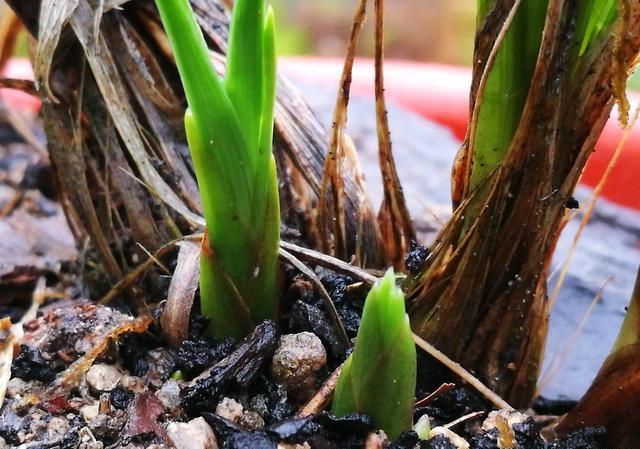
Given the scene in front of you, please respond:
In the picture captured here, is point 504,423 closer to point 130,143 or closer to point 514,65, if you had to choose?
point 514,65

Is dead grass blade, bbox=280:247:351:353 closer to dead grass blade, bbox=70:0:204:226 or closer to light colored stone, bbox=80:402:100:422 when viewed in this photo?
dead grass blade, bbox=70:0:204:226

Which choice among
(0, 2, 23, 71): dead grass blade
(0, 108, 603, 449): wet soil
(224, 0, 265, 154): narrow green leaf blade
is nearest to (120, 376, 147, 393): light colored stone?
(0, 108, 603, 449): wet soil

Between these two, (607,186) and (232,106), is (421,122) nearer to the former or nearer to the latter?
(607,186)

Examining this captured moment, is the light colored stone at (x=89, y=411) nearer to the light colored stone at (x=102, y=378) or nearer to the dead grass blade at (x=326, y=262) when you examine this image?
the light colored stone at (x=102, y=378)

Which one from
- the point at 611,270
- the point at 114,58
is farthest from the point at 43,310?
the point at 611,270

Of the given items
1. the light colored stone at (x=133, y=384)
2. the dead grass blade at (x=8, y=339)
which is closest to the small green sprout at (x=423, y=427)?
the light colored stone at (x=133, y=384)

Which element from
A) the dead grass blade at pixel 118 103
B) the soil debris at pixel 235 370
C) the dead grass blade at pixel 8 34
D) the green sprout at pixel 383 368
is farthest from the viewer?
the dead grass blade at pixel 8 34
